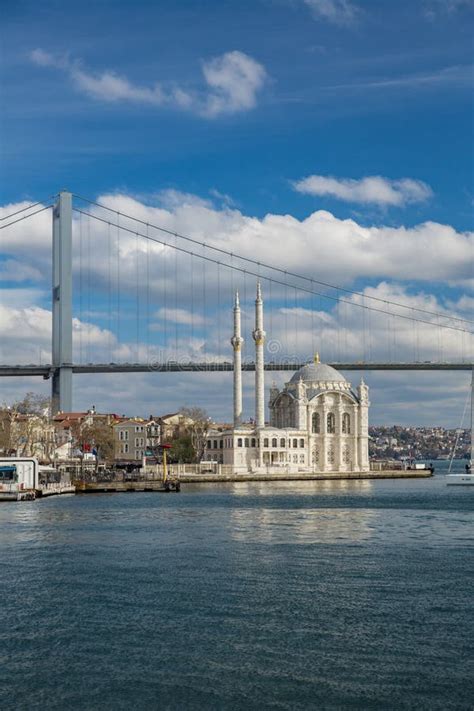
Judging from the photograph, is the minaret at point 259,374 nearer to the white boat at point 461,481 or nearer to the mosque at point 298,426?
the mosque at point 298,426

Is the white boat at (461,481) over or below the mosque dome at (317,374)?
below

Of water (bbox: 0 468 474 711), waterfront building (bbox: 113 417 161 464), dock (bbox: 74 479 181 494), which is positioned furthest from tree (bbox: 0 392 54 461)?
water (bbox: 0 468 474 711)

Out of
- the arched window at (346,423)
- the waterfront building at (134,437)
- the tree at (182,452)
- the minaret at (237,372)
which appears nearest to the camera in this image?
the minaret at (237,372)

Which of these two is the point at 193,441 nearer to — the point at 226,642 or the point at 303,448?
the point at 303,448

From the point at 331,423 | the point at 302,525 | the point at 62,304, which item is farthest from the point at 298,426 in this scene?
the point at 302,525

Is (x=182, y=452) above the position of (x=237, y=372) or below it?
below

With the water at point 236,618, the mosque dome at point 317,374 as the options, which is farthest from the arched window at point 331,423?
the water at point 236,618

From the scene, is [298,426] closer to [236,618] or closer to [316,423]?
[316,423]
